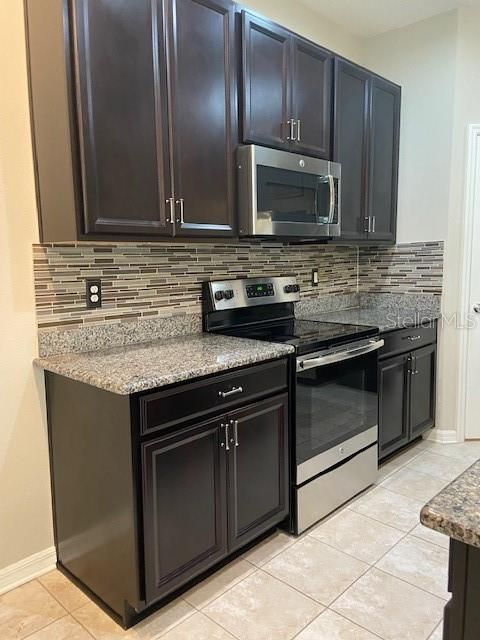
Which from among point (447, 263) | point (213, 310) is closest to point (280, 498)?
point (213, 310)

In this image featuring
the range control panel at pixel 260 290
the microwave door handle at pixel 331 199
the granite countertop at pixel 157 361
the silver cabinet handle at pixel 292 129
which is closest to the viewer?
the granite countertop at pixel 157 361

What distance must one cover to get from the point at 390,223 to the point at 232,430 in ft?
7.02

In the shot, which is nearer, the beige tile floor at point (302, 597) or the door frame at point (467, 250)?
the beige tile floor at point (302, 597)

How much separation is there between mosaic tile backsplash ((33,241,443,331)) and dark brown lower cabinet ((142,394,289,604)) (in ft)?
2.38

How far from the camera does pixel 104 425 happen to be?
1667 millimetres

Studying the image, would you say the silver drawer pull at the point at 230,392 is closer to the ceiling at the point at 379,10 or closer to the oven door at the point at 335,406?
the oven door at the point at 335,406

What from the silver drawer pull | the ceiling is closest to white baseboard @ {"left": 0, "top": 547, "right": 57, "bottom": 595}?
the silver drawer pull

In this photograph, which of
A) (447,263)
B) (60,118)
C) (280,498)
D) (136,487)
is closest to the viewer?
(136,487)

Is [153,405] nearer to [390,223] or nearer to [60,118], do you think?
[60,118]

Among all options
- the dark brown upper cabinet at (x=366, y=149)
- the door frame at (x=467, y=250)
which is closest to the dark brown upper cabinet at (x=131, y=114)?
the dark brown upper cabinet at (x=366, y=149)

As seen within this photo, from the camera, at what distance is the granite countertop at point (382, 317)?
2994 millimetres

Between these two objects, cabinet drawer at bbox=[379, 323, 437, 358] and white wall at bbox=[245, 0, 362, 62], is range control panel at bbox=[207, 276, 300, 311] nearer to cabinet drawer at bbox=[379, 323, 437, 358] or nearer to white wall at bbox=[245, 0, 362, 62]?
cabinet drawer at bbox=[379, 323, 437, 358]

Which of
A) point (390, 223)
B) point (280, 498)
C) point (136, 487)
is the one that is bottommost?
point (280, 498)

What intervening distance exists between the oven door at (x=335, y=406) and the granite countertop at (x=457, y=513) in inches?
53.1
